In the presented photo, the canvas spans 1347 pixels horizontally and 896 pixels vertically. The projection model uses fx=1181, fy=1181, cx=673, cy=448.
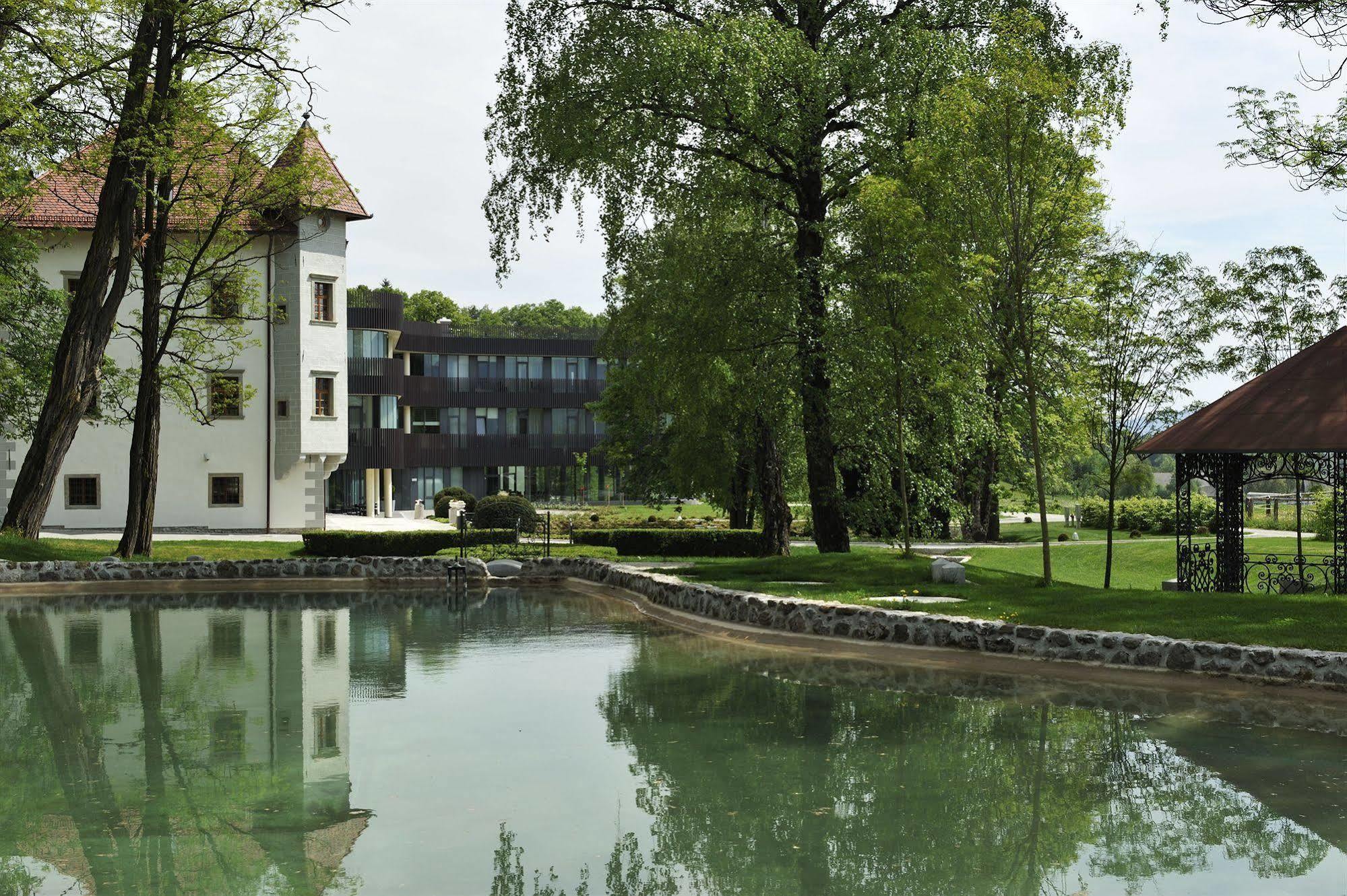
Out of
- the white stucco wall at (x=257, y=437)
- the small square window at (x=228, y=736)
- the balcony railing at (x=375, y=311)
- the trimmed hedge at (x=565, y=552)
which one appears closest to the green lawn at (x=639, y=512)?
the balcony railing at (x=375, y=311)

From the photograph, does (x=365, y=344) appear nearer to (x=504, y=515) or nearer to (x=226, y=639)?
(x=504, y=515)

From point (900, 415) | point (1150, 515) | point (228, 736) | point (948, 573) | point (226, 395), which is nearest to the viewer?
point (228, 736)

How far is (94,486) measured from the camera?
1423 inches

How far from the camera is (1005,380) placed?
1038 inches

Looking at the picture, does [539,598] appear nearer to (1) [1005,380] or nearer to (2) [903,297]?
(2) [903,297]

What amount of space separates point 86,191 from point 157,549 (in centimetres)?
900

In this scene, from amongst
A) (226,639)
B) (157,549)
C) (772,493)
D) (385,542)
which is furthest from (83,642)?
(772,493)

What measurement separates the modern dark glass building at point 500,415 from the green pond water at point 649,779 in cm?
4681

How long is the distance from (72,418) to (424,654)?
45.4 feet

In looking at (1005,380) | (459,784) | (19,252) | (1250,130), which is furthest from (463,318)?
(459,784)

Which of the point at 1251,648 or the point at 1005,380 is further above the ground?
the point at 1005,380

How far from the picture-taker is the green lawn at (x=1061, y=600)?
1336cm

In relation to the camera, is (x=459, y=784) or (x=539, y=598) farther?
(x=539, y=598)

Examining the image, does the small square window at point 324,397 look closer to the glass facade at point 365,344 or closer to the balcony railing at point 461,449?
the glass facade at point 365,344
